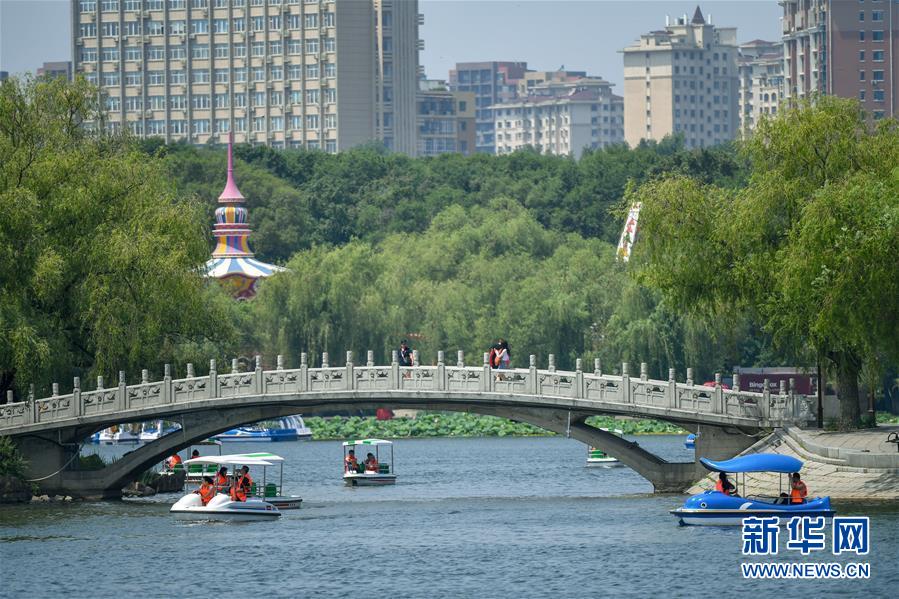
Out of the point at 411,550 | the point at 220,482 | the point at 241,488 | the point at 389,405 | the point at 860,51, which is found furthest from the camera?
the point at 860,51

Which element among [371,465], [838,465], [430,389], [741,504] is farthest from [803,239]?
[371,465]

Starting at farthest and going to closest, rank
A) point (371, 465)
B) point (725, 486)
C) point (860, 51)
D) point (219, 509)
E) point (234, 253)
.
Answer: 1. point (860, 51)
2. point (234, 253)
3. point (371, 465)
4. point (219, 509)
5. point (725, 486)

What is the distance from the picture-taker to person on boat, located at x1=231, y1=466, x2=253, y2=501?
178 ft

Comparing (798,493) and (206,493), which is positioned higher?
(798,493)

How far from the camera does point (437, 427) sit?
107062 mm

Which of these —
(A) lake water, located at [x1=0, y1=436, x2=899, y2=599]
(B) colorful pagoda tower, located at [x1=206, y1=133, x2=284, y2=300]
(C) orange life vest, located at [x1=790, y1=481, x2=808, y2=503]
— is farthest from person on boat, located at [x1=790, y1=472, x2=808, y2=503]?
(B) colorful pagoda tower, located at [x1=206, y1=133, x2=284, y2=300]

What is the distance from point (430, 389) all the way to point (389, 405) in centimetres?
169

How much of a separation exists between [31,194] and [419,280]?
1996 inches

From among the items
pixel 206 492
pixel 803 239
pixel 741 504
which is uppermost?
pixel 803 239

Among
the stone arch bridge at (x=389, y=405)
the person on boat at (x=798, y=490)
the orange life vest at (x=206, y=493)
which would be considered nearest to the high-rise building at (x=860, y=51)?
the stone arch bridge at (x=389, y=405)

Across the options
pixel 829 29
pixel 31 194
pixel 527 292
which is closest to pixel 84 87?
pixel 31 194

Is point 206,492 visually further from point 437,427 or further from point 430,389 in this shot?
point 437,427

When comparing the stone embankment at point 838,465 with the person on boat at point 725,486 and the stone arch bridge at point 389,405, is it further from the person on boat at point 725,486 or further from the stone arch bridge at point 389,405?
the person on boat at point 725,486

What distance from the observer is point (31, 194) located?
57.7 meters
